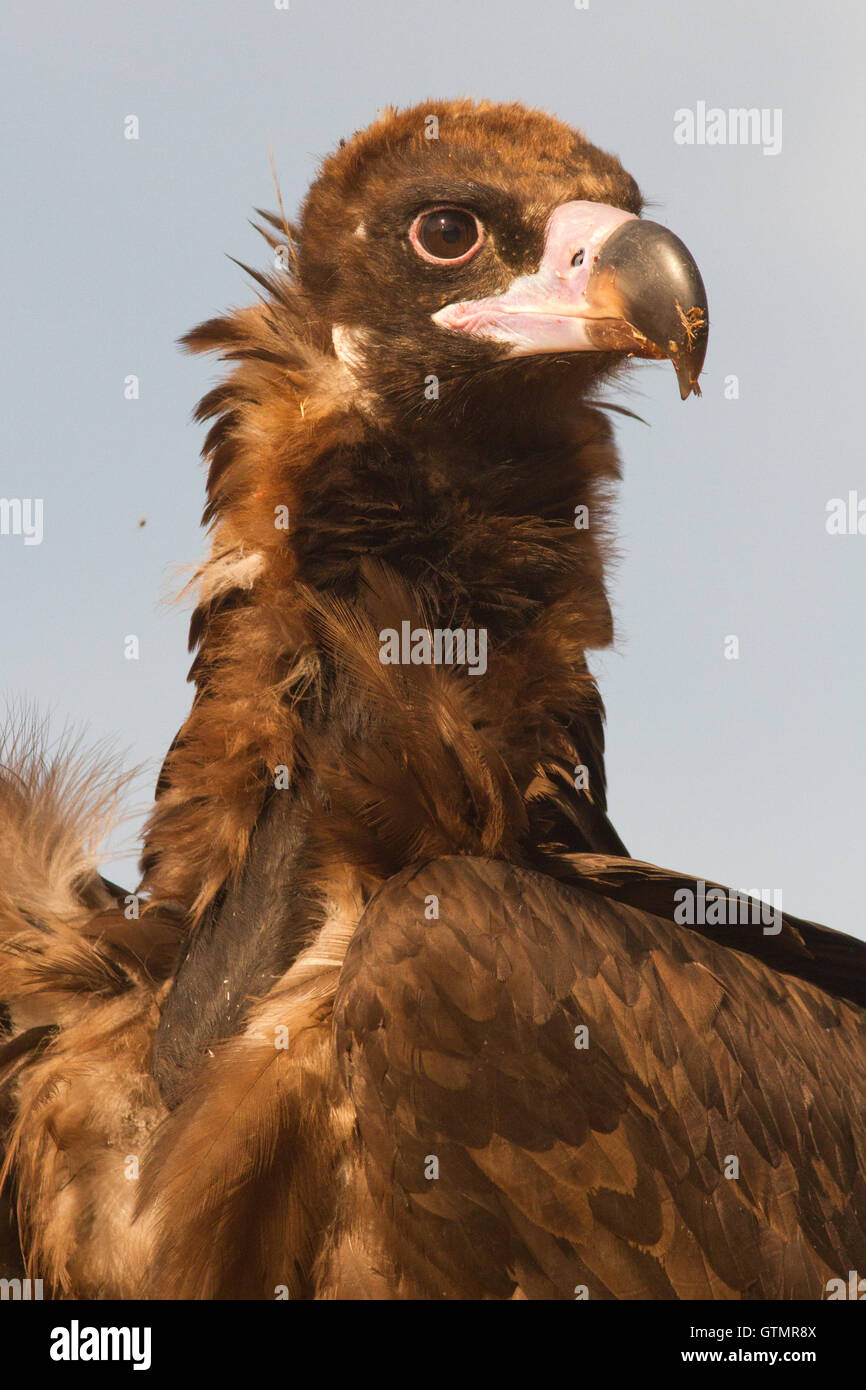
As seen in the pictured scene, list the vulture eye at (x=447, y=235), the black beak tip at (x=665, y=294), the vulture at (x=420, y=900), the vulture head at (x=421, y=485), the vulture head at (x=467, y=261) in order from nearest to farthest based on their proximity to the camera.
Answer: the vulture at (x=420, y=900)
the vulture head at (x=421, y=485)
the black beak tip at (x=665, y=294)
the vulture head at (x=467, y=261)
the vulture eye at (x=447, y=235)

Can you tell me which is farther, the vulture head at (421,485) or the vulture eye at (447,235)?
the vulture eye at (447,235)

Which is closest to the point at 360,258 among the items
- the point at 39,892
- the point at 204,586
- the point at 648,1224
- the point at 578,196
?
the point at 578,196

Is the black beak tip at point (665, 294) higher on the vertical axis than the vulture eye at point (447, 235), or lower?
lower

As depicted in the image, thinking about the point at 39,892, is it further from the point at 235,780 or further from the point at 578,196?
the point at 578,196

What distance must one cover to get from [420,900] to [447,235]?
2.29 metres

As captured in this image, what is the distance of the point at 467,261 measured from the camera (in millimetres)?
5242

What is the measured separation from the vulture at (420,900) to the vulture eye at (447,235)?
1 cm

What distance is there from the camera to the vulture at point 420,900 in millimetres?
3992
